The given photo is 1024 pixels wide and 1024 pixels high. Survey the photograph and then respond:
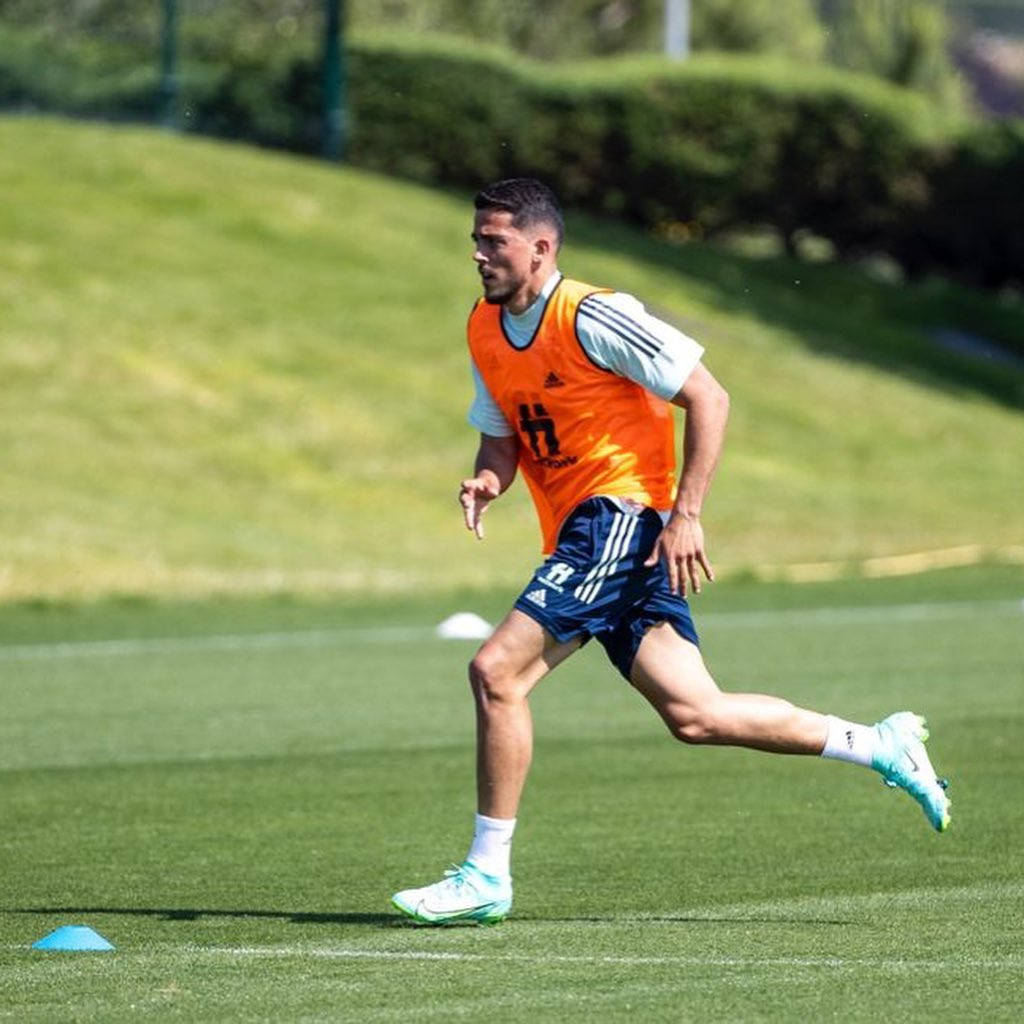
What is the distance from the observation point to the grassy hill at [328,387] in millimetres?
24609

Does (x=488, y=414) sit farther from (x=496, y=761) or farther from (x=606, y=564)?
(x=496, y=761)

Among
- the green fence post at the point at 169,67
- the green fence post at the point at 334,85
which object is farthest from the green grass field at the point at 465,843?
the green fence post at the point at 169,67

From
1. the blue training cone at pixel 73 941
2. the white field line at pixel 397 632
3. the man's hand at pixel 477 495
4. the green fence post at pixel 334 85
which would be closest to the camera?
the blue training cone at pixel 73 941

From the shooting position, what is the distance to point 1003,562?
23969 millimetres

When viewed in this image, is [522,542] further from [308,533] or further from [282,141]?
[282,141]

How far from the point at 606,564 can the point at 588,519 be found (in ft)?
0.53

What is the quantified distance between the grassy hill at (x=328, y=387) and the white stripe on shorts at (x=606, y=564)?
46.4 feet

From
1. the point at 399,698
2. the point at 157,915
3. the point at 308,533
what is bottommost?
the point at 308,533

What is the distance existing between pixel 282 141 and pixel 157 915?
31.8m

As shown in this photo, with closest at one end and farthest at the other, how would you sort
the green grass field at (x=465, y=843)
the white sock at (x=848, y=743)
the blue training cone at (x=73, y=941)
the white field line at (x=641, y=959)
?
the green grass field at (x=465, y=843)
the white field line at (x=641, y=959)
the blue training cone at (x=73, y=941)
the white sock at (x=848, y=743)

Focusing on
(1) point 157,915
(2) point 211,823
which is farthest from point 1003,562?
(1) point 157,915

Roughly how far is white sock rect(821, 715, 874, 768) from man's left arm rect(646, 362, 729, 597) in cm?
75

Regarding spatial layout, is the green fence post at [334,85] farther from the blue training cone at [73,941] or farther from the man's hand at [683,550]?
the blue training cone at [73,941]

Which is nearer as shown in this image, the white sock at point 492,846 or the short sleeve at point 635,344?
the short sleeve at point 635,344
